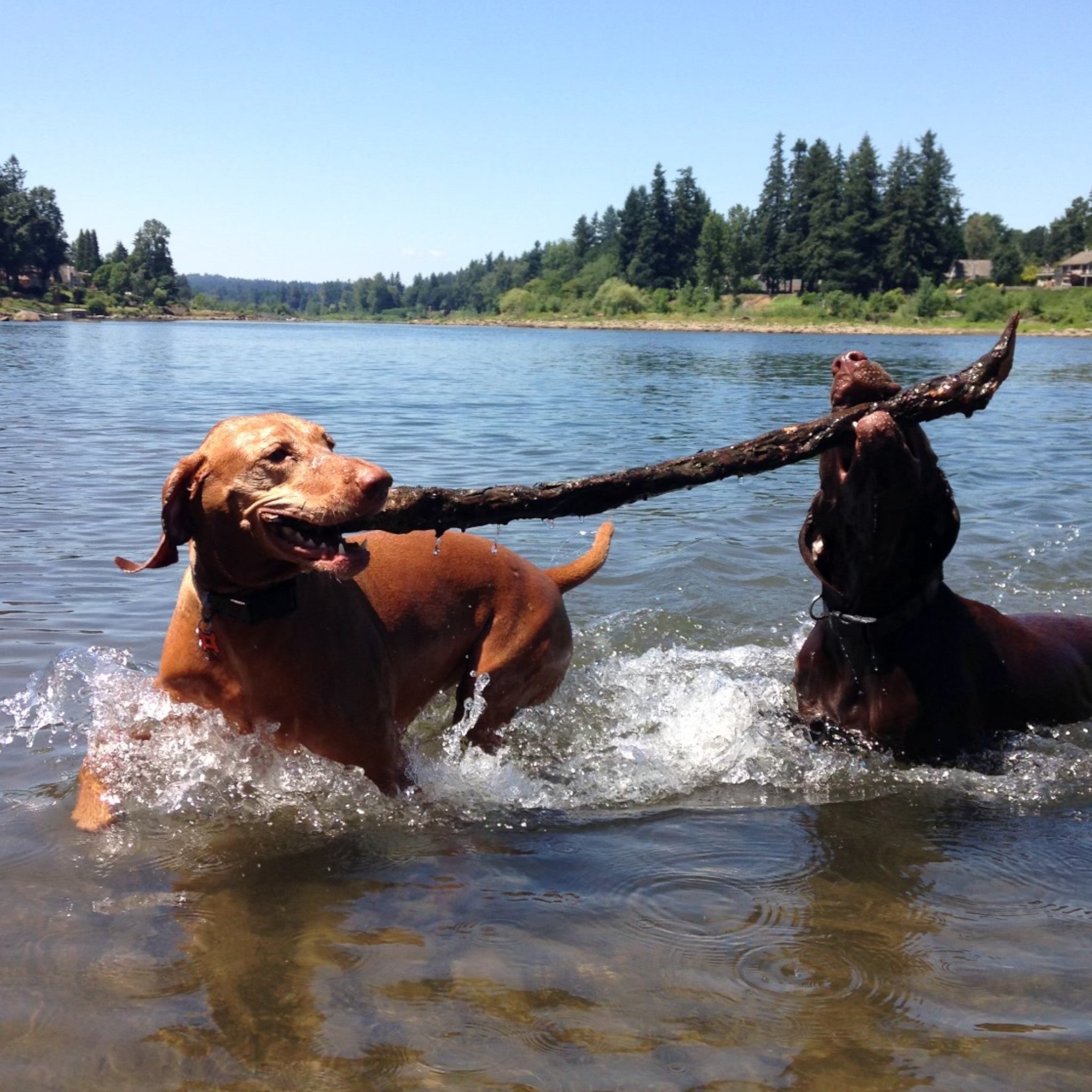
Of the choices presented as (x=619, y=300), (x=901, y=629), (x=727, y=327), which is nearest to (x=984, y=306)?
(x=727, y=327)

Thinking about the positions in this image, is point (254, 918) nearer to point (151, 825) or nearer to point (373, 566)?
point (151, 825)

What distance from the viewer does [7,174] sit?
137m

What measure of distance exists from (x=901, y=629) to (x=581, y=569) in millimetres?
1525

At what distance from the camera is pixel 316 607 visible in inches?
152

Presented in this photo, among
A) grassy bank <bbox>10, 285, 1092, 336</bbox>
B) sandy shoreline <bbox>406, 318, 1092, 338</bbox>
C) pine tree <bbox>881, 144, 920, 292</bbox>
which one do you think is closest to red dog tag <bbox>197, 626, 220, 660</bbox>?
grassy bank <bbox>10, 285, 1092, 336</bbox>

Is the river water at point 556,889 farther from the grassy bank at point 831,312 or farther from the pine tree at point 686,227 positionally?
the pine tree at point 686,227

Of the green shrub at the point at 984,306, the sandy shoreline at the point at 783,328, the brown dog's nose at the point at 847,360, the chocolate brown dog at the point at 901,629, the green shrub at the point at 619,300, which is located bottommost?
the chocolate brown dog at the point at 901,629

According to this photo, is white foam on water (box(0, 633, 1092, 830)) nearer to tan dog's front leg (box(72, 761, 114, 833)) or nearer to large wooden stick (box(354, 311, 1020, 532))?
tan dog's front leg (box(72, 761, 114, 833))

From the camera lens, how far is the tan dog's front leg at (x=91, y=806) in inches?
155

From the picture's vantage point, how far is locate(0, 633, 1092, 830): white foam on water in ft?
13.4

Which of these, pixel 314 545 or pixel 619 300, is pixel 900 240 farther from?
pixel 314 545

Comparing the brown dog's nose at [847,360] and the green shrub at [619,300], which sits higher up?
the green shrub at [619,300]

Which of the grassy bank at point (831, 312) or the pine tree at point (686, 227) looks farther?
the pine tree at point (686, 227)

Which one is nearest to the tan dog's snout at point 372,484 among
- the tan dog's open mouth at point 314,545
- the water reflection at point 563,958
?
the tan dog's open mouth at point 314,545
